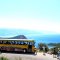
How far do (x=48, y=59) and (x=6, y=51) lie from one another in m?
8.83

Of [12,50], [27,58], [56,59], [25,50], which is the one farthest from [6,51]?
[56,59]

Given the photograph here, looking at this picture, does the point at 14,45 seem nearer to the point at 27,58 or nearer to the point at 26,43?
the point at 26,43

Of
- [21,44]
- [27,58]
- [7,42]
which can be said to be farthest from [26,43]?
[27,58]

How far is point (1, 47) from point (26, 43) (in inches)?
157

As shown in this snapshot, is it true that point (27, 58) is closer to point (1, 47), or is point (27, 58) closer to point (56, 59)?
point (56, 59)

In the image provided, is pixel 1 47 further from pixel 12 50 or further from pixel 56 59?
pixel 56 59

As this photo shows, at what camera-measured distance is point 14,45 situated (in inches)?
1324

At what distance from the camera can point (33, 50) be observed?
33.1 m

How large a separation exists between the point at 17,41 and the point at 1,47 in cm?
267

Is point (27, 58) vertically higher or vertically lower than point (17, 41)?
lower

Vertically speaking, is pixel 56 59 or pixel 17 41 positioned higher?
pixel 17 41

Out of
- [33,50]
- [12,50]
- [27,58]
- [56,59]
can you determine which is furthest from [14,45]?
[56,59]

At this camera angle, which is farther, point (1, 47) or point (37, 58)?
point (1, 47)

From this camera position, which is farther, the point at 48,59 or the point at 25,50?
the point at 25,50
